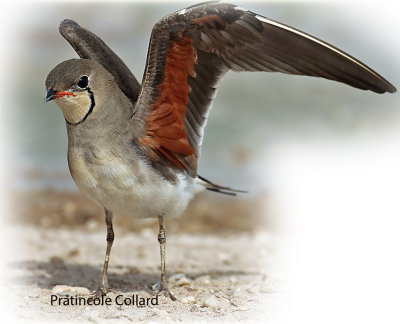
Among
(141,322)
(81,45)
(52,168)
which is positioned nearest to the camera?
(141,322)

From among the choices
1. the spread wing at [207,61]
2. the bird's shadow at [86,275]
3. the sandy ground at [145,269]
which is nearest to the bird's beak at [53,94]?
the spread wing at [207,61]

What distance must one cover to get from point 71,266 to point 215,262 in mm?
1986

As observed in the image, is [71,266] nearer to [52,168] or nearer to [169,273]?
[169,273]

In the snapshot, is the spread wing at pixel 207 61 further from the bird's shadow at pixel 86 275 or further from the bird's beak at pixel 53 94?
the bird's shadow at pixel 86 275

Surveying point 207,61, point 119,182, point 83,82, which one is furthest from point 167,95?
point 119,182

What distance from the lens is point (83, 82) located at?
838cm

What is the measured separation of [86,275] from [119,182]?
2220 mm

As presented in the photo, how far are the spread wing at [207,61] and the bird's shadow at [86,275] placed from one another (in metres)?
1.70

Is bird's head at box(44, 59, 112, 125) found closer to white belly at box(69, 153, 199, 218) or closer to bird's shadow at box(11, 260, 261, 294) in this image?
white belly at box(69, 153, 199, 218)

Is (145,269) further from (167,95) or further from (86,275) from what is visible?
(167,95)

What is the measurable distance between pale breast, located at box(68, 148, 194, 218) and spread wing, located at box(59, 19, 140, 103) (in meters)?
1.13

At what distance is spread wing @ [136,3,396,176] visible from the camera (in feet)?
26.5

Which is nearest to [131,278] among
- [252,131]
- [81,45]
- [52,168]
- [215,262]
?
[215,262]

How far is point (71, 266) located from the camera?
10586 mm
